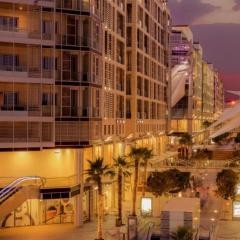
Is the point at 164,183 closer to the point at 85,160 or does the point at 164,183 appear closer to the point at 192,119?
the point at 85,160

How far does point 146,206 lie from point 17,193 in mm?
12793

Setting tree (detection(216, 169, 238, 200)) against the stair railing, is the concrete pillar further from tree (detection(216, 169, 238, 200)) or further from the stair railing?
A: tree (detection(216, 169, 238, 200))

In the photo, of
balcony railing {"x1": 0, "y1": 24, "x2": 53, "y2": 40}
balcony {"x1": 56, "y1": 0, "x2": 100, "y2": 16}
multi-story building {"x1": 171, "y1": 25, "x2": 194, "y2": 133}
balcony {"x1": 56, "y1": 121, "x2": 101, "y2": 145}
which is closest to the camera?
balcony railing {"x1": 0, "y1": 24, "x2": 53, "y2": 40}

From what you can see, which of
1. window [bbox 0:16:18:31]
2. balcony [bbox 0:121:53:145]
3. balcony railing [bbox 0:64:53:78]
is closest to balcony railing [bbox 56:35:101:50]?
balcony railing [bbox 0:64:53:78]

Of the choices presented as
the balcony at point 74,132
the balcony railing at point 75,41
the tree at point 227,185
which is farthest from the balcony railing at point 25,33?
the tree at point 227,185

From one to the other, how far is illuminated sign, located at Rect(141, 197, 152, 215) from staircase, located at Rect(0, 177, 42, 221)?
10263 millimetres

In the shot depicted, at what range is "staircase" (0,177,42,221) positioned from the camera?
140ft

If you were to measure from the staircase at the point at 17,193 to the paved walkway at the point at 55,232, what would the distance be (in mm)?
2181

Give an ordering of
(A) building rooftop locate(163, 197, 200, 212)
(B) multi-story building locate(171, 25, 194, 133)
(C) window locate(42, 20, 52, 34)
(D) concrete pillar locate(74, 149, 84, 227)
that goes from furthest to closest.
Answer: (B) multi-story building locate(171, 25, 194, 133) → (D) concrete pillar locate(74, 149, 84, 227) → (C) window locate(42, 20, 52, 34) → (A) building rooftop locate(163, 197, 200, 212)

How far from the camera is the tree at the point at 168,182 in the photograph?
52.4m

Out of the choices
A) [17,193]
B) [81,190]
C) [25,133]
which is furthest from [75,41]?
[17,193]

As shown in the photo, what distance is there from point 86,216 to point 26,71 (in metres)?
13.5

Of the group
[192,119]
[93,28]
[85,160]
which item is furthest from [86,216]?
[192,119]

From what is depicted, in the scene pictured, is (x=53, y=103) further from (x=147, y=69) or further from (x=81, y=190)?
(x=147, y=69)
